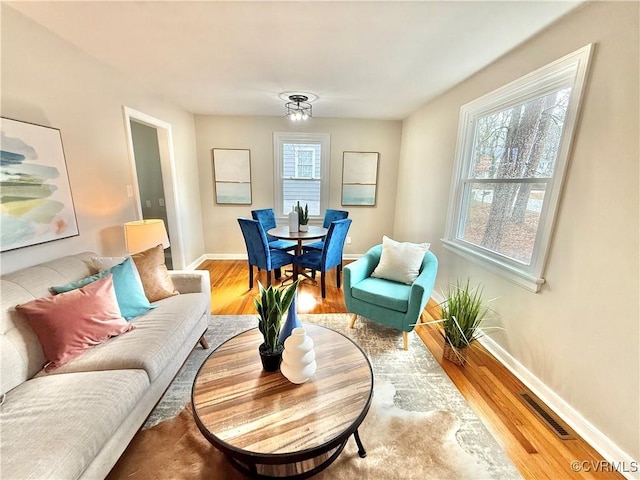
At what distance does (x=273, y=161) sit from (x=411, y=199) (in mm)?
2284

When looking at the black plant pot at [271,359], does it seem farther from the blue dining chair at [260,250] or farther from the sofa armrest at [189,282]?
the blue dining chair at [260,250]

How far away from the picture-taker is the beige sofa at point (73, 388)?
0.92 meters

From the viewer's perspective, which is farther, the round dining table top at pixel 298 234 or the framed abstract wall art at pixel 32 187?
the round dining table top at pixel 298 234


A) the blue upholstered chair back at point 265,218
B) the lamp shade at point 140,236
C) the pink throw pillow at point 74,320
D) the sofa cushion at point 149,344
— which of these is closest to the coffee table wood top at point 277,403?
the sofa cushion at point 149,344

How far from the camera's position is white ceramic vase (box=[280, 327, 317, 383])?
1177mm

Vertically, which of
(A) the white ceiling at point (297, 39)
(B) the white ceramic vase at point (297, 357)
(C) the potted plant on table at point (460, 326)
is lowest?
(C) the potted plant on table at point (460, 326)

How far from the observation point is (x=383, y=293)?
7.11ft

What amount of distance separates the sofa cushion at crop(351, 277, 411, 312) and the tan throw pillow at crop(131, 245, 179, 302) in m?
1.57

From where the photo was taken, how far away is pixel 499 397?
1.68 m

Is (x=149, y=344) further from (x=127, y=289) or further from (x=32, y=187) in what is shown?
(x=32, y=187)

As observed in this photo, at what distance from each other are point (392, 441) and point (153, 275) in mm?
1989

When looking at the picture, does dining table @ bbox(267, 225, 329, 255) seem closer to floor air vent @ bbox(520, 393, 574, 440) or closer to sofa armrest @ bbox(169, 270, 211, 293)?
sofa armrest @ bbox(169, 270, 211, 293)

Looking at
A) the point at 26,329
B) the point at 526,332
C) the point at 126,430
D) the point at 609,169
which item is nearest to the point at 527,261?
the point at 526,332

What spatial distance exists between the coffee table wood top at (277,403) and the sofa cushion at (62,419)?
344mm
